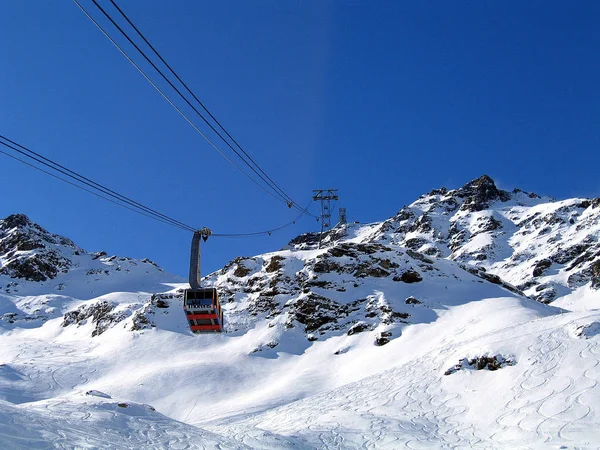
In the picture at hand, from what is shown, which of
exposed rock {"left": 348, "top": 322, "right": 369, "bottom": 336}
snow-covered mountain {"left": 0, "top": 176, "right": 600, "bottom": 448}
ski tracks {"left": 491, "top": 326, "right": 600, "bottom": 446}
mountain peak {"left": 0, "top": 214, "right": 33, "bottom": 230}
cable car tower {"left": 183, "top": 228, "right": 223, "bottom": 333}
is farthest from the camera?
mountain peak {"left": 0, "top": 214, "right": 33, "bottom": 230}

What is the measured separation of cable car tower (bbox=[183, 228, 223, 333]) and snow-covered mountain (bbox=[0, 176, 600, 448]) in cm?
437

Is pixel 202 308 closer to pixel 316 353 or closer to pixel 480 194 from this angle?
pixel 316 353

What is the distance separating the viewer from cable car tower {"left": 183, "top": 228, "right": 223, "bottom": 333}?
21438mm

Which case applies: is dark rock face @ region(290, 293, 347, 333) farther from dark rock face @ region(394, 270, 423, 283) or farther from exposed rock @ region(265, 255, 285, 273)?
exposed rock @ region(265, 255, 285, 273)

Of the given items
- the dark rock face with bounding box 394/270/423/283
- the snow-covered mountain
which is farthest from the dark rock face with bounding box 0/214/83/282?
the dark rock face with bounding box 394/270/423/283

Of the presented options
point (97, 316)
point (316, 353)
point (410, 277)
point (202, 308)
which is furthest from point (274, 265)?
point (202, 308)

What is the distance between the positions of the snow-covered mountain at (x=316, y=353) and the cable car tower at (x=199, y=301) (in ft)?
14.3

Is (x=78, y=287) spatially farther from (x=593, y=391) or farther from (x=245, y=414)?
(x=593, y=391)

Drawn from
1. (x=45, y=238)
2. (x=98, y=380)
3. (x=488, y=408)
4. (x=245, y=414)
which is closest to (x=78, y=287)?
(x=45, y=238)

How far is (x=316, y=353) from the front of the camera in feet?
159

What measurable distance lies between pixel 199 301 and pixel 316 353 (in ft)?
86.3

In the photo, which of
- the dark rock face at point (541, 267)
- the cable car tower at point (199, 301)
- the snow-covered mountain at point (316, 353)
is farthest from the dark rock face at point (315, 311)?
the dark rock face at point (541, 267)

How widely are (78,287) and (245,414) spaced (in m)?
69.8

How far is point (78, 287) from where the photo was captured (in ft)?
307
